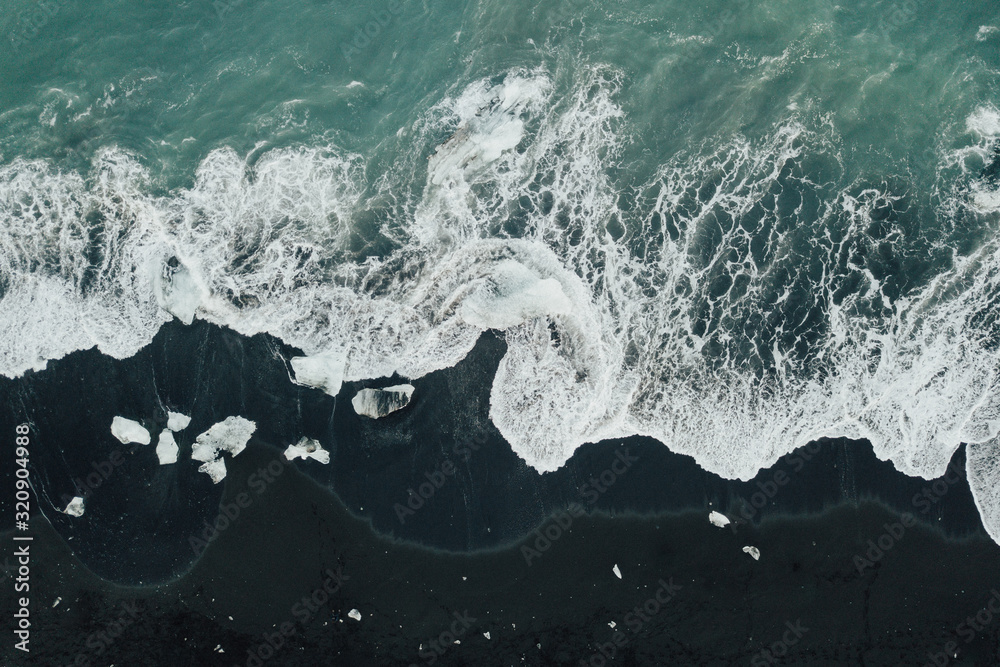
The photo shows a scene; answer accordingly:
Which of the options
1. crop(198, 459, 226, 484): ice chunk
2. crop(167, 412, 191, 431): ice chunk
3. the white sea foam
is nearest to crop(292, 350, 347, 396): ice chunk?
the white sea foam

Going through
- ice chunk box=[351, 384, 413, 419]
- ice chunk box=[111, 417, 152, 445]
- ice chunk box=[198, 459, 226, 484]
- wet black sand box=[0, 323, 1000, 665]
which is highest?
ice chunk box=[351, 384, 413, 419]

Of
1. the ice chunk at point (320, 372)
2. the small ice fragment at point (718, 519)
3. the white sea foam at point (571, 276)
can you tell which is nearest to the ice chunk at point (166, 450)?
the white sea foam at point (571, 276)

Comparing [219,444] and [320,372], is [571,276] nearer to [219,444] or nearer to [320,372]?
[320,372]

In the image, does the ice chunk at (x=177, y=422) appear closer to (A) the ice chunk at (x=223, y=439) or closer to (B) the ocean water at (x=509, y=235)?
(B) the ocean water at (x=509, y=235)

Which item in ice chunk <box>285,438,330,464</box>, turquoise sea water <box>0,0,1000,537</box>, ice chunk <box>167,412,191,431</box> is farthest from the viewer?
turquoise sea water <box>0,0,1000,537</box>

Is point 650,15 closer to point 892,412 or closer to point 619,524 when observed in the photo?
point 892,412

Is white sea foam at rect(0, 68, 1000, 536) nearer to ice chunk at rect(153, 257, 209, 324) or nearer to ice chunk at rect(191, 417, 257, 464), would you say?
ice chunk at rect(153, 257, 209, 324)

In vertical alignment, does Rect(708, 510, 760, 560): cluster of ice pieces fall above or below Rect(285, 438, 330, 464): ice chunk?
below

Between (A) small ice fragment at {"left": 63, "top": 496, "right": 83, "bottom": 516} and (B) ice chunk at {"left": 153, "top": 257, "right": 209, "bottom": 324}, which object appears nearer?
(A) small ice fragment at {"left": 63, "top": 496, "right": 83, "bottom": 516}
